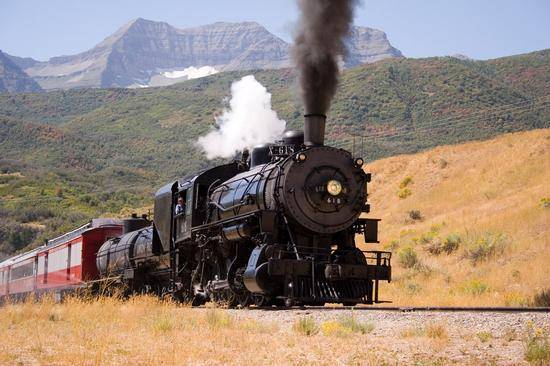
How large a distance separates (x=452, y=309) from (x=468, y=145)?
32343 millimetres

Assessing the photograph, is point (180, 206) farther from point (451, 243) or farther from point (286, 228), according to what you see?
point (451, 243)

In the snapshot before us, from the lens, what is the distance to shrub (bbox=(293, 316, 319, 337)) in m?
9.50

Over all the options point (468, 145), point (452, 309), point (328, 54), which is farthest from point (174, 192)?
point (468, 145)

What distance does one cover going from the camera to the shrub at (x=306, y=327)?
9.50 metres

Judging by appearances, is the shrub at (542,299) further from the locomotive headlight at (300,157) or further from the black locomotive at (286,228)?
the locomotive headlight at (300,157)

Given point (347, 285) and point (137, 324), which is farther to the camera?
point (347, 285)

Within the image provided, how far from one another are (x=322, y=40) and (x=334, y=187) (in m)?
3.36

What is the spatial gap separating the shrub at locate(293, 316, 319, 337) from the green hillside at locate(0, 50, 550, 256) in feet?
164

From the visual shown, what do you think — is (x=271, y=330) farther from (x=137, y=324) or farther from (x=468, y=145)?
(x=468, y=145)

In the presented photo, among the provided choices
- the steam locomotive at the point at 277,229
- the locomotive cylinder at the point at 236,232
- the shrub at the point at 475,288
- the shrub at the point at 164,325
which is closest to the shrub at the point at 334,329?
the shrub at the point at 164,325

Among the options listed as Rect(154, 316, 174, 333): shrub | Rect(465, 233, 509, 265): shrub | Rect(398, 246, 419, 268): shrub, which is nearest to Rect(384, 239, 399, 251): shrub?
Rect(398, 246, 419, 268): shrub

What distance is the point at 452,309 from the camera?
39.5 feet

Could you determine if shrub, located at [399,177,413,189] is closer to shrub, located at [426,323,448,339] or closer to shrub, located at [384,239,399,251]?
shrub, located at [384,239,399,251]

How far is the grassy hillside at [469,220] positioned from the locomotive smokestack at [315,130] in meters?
4.43
